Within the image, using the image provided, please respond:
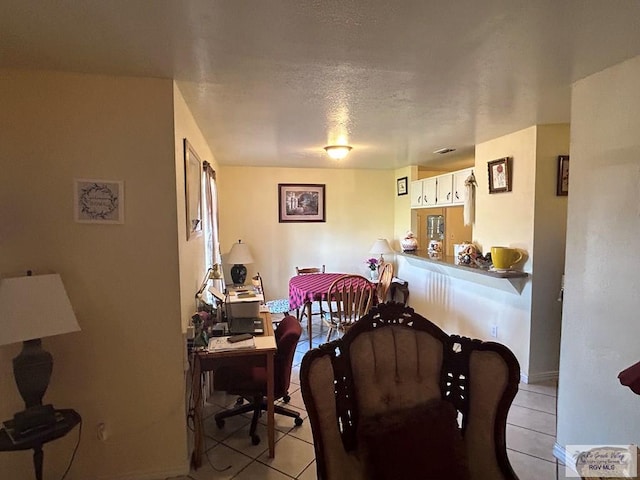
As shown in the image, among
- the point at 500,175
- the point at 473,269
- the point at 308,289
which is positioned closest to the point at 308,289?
the point at 308,289

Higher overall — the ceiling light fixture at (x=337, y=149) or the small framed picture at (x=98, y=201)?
the ceiling light fixture at (x=337, y=149)

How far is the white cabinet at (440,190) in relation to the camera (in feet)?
13.3

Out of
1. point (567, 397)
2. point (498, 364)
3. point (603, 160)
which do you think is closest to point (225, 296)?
point (498, 364)

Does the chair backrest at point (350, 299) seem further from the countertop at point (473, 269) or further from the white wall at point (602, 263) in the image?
the white wall at point (602, 263)

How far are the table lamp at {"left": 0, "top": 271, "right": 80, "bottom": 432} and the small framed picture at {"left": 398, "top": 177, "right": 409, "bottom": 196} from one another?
4.49 m

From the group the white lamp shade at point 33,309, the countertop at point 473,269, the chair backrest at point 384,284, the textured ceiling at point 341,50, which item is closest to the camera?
the textured ceiling at point 341,50

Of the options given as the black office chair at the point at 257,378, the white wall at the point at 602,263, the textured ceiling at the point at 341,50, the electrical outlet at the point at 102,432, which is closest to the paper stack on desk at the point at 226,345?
the black office chair at the point at 257,378

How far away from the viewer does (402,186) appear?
5.48 m

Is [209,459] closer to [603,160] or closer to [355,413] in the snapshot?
[355,413]

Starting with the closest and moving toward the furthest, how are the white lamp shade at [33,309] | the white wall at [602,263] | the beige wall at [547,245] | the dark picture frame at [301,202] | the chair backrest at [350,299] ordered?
the white lamp shade at [33,309] < the white wall at [602,263] < the beige wall at [547,245] < the chair backrest at [350,299] < the dark picture frame at [301,202]

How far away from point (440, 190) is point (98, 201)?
3.63 m

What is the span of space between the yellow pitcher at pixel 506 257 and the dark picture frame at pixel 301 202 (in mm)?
2869

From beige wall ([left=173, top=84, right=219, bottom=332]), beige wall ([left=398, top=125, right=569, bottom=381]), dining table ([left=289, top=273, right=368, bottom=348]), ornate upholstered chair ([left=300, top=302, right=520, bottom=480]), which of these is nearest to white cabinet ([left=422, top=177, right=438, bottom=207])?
beige wall ([left=398, top=125, right=569, bottom=381])

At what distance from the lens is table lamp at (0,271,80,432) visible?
5.27 feet
